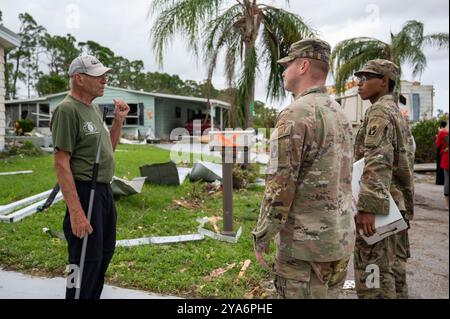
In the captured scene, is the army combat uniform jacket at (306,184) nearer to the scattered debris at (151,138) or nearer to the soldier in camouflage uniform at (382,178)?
the soldier in camouflage uniform at (382,178)

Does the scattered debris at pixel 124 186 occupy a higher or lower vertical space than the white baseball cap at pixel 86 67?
lower

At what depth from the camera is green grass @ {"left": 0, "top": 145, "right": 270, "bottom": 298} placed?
3.68m

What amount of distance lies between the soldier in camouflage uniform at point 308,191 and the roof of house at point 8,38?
11.3 meters

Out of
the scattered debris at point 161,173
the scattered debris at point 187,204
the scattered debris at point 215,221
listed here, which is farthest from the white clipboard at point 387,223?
the scattered debris at point 161,173

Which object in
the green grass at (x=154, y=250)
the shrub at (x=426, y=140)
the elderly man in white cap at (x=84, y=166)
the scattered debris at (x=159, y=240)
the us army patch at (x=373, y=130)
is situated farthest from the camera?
the shrub at (x=426, y=140)

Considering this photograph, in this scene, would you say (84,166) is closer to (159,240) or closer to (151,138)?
(159,240)

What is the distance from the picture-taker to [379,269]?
2.96 metres

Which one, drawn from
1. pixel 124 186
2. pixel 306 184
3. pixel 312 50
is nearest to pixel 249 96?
pixel 124 186

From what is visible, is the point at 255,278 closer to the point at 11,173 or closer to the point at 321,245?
the point at 321,245

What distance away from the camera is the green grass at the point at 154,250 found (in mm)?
3684

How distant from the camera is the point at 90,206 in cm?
272

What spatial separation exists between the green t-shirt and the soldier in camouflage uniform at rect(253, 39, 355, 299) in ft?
4.08

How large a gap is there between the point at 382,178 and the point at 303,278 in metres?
1.09
